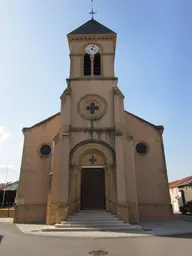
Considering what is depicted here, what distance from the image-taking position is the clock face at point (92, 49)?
18.6 metres

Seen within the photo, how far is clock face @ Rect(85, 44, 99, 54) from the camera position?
1859 cm

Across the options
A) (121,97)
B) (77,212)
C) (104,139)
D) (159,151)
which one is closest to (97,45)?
(121,97)

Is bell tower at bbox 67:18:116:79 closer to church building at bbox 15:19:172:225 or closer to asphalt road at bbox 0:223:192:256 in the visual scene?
church building at bbox 15:19:172:225

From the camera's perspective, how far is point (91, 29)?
20.1 metres

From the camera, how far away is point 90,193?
15.1 metres

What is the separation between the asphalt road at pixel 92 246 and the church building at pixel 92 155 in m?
4.02

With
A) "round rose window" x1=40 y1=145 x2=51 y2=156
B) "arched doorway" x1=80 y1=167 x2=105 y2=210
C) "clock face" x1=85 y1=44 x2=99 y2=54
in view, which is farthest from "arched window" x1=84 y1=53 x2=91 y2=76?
"arched doorway" x1=80 y1=167 x2=105 y2=210

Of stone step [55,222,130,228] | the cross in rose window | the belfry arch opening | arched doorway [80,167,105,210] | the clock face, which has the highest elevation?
the clock face

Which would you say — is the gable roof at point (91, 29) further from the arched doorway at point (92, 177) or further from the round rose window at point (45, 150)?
the arched doorway at point (92, 177)

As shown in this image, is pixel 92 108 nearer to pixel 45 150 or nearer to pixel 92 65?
pixel 92 65

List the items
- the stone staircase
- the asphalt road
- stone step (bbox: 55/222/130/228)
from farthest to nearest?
stone step (bbox: 55/222/130/228), the stone staircase, the asphalt road

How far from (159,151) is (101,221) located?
837cm

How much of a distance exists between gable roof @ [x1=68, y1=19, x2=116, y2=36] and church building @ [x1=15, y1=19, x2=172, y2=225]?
0.10m

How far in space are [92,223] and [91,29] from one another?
17.3 meters
